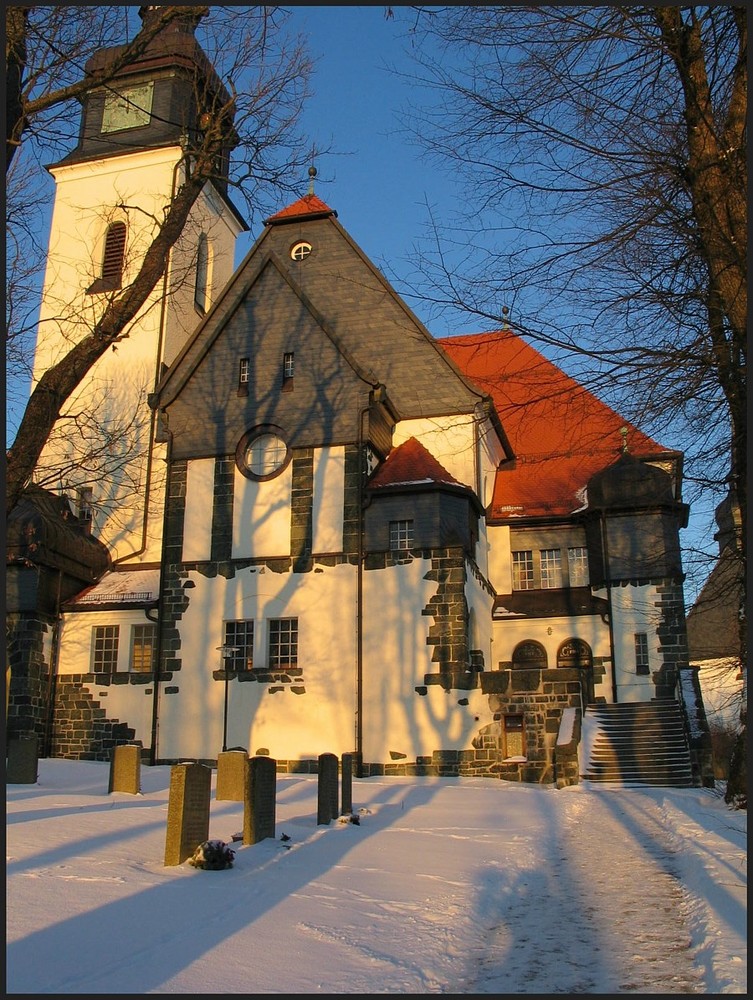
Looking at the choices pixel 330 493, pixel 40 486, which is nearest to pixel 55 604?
pixel 330 493

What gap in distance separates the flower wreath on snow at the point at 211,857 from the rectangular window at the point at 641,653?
20637mm

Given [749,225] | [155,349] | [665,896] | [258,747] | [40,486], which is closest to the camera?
[749,225]

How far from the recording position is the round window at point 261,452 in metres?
26.7

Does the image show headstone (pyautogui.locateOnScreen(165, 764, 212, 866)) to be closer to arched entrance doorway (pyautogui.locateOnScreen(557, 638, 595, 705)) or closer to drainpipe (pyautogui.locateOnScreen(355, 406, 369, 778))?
drainpipe (pyautogui.locateOnScreen(355, 406, 369, 778))

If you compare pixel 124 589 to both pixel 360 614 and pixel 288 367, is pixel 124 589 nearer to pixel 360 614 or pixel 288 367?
pixel 360 614

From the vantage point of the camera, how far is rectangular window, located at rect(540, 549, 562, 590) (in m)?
29.8

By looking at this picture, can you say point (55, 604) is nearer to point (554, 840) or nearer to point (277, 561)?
point (277, 561)

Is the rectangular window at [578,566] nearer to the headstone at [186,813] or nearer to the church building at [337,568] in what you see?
the church building at [337,568]

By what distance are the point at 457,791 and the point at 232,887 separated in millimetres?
11329

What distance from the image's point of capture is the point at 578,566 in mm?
29766

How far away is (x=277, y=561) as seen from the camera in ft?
84.0

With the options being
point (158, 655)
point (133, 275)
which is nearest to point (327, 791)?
point (158, 655)

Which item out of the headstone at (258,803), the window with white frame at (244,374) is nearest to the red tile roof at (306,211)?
the window with white frame at (244,374)

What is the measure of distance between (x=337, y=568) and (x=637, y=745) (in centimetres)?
852
